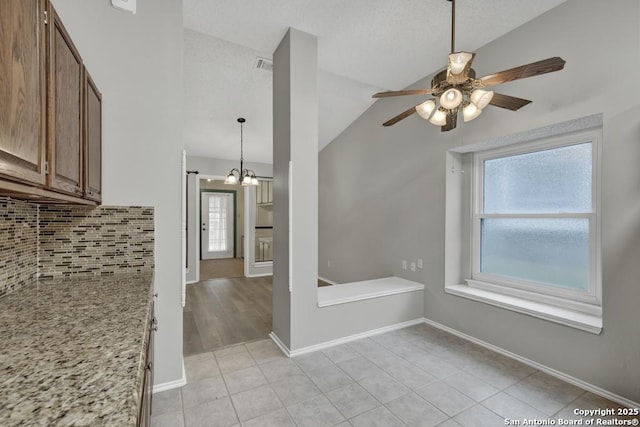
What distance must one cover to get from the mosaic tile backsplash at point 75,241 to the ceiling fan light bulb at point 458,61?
2240 millimetres

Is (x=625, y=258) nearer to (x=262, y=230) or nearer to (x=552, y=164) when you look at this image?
(x=552, y=164)

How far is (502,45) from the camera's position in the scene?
2.71 metres

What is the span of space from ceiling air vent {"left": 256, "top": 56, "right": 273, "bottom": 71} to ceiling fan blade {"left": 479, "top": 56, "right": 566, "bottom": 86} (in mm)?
2240

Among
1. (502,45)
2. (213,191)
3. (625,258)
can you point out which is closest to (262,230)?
(213,191)

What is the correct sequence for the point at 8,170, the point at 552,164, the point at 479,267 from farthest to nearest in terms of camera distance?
the point at 479,267 < the point at 552,164 < the point at 8,170

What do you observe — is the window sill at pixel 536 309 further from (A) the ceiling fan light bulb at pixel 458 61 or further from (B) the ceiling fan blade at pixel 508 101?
(A) the ceiling fan light bulb at pixel 458 61

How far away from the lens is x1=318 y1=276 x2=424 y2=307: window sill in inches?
114

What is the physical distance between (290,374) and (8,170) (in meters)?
2.19

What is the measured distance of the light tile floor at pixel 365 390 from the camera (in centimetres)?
183

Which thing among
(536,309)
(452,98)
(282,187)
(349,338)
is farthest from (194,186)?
(536,309)

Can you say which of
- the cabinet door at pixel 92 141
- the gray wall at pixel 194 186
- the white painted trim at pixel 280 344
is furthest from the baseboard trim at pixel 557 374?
the gray wall at pixel 194 186

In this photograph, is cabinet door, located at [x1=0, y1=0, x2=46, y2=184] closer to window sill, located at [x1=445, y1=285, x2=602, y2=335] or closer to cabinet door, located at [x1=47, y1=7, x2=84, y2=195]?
cabinet door, located at [x1=47, y1=7, x2=84, y2=195]

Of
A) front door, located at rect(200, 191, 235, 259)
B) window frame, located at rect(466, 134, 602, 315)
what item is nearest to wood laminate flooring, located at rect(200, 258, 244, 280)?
front door, located at rect(200, 191, 235, 259)

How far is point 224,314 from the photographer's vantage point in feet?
12.1
